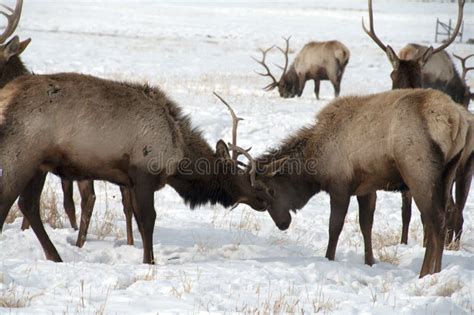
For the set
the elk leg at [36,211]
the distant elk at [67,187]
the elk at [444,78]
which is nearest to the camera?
the elk leg at [36,211]

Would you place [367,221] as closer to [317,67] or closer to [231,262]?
[231,262]

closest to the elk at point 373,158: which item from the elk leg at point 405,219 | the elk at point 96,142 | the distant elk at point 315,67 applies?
the elk leg at point 405,219

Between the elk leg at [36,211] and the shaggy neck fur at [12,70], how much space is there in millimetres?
1606

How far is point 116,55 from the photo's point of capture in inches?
1225

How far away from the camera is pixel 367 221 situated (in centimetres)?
764

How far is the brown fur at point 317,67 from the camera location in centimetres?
2319

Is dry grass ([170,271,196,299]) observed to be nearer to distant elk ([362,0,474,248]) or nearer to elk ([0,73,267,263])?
elk ([0,73,267,263])

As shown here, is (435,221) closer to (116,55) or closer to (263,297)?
(263,297)

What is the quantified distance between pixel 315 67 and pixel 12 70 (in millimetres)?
16315

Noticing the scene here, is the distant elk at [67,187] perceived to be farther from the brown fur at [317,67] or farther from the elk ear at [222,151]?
the brown fur at [317,67]

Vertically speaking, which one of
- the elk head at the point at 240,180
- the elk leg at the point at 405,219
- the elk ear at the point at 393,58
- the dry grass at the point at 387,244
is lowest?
the dry grass at the point at 387,244

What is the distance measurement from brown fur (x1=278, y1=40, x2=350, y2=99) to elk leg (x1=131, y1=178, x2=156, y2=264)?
636 inches

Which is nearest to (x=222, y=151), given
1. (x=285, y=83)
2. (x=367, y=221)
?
(x=367, y=221)

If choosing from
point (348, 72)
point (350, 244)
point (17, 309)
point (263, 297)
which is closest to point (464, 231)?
point (350, 244)
